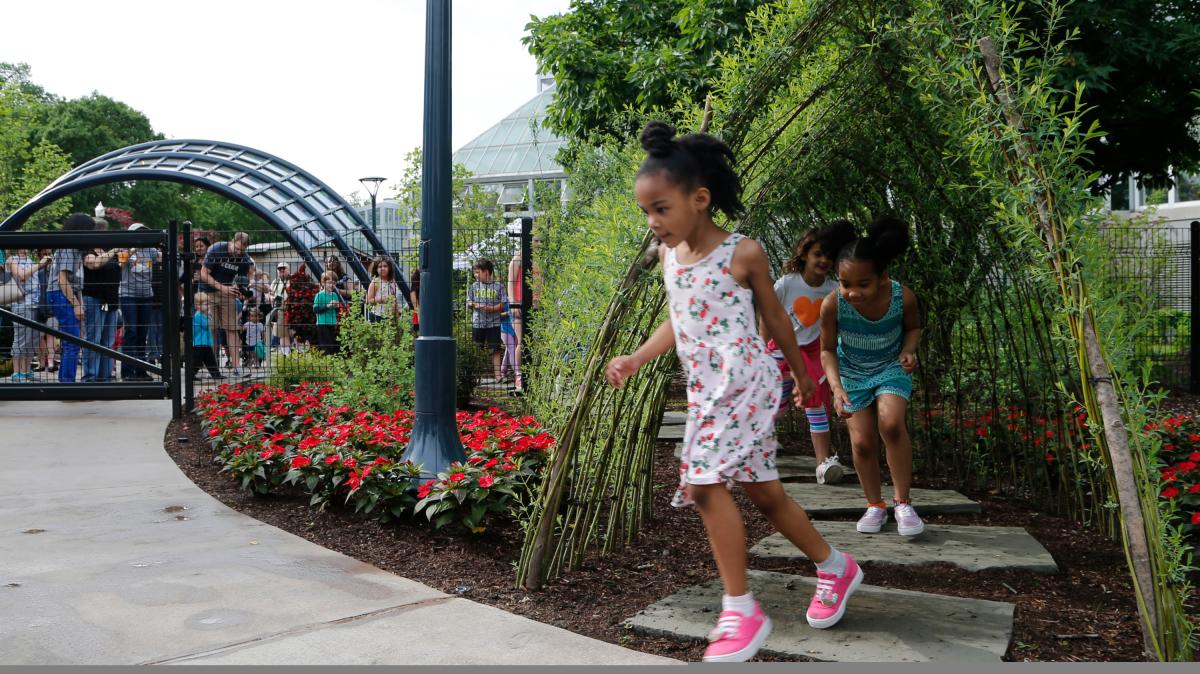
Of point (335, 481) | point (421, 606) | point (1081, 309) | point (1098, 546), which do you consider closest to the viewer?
point (1081, 309)

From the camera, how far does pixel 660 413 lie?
456 centimetres

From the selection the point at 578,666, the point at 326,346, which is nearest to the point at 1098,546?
the point at 578,666

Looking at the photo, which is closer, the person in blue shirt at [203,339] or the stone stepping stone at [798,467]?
the stone stepping stone at [798,467]

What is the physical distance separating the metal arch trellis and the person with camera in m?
6.70

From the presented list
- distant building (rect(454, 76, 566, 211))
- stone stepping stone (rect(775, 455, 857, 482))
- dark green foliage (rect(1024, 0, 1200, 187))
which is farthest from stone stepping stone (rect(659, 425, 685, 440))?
distant building (rect(454, 76, 566, 211))

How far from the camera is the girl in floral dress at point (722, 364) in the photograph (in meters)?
2.96

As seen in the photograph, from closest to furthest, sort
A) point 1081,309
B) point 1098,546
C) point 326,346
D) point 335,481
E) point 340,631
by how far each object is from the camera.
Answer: point 1081,309
point 340,631
point 1098,546
point 335,481
point 326,346

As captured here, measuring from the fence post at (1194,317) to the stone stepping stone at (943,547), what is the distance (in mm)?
7820

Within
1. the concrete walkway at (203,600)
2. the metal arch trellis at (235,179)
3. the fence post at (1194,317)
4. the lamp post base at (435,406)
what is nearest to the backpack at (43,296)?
the concrete walkway at (203,600)

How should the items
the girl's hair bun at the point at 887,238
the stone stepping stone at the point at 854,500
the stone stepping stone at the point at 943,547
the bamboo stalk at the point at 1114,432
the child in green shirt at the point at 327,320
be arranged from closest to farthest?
the bamboo stalk at the point at 1114,432
the stone stepping stone at the point at 943,547
the girl's hair bun at the point at 887,238
the stone stepping stone at the point at 854,500
the child in green shirt at the point at 327,320

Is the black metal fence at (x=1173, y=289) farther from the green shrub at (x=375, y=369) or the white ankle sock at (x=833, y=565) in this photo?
the white ankle sock at (x=833, y=565)

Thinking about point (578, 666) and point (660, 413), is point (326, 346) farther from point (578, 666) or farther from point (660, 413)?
point (578, 666)

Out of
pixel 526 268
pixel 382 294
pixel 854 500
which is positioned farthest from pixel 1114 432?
pixel 382 294

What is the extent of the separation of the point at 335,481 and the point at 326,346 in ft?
17.6
